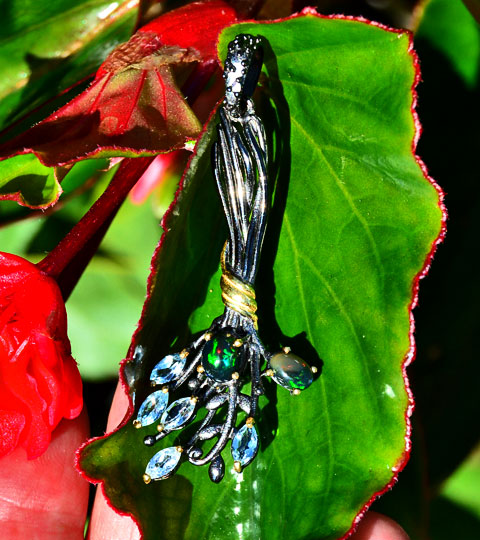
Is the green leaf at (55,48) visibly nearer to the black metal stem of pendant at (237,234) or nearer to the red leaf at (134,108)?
the red leaf at (134,108)

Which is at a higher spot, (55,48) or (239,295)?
(55,48)

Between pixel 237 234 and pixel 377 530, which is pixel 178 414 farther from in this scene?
pixel 377 530

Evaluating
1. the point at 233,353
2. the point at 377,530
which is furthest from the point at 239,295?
the point at 377,530

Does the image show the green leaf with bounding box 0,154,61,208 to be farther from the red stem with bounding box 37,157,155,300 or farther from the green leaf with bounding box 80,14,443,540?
the green leaf with bounding box 80,14,443,540

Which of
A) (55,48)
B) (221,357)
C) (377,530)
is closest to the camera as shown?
(221,357)

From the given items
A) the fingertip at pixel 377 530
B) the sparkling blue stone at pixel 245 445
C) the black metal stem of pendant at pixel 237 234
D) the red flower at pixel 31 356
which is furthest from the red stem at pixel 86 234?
the fingertip at pixel 377 530

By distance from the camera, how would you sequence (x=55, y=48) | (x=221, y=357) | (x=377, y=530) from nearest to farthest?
(x=221, y=357) → (x=377, y=530) → (x=55, y=48)
